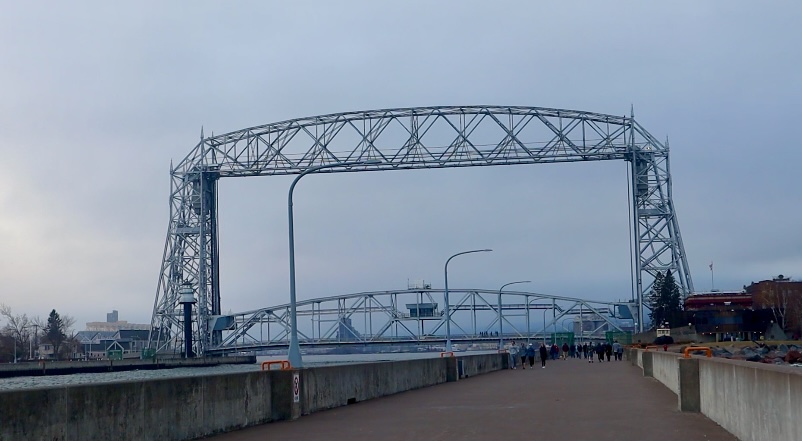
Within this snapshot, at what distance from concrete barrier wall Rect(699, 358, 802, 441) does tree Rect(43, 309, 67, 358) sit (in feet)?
353

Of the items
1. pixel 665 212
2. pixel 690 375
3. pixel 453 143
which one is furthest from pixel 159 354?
pixel 690 375

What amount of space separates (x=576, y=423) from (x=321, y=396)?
6727 millimetres

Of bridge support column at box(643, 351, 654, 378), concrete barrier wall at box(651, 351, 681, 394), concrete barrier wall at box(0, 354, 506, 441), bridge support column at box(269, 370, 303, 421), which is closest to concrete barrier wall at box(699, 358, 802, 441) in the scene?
concrete barrier wall at box(651, 351, 681, 394)

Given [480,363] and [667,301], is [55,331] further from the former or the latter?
[480,363]

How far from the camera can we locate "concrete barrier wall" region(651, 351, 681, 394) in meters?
25.0

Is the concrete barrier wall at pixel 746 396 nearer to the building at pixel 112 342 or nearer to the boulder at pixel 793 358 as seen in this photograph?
the boulder at pixel 793 358

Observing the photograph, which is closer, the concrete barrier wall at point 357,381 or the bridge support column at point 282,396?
the bridge support column at point 282,396

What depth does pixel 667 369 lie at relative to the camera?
28844mm

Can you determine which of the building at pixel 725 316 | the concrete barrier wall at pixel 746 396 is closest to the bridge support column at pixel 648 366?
the concrete barrier wall at pixel 746 396

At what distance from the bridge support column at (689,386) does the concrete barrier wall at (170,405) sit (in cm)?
753

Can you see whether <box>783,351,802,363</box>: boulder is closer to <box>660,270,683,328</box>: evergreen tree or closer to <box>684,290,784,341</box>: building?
<box>684,290,784,341</box>: building

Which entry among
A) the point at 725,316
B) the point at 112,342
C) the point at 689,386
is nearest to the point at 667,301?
the point at 725,316

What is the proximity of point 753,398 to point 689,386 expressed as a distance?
6.22 m

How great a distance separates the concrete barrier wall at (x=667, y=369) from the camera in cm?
2496
